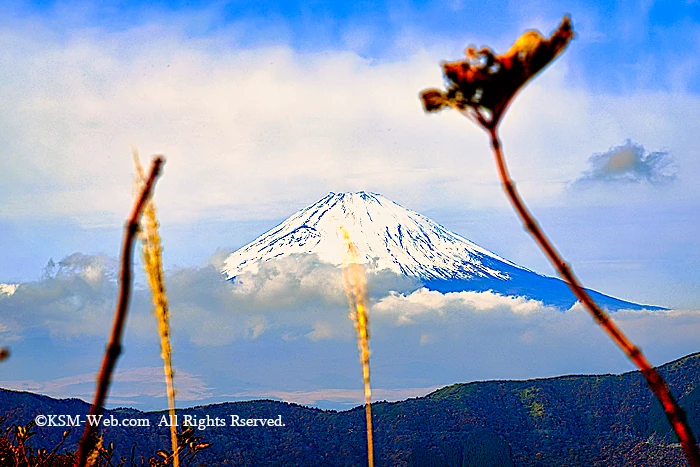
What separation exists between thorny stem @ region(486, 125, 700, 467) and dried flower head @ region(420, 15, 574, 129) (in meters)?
0.07

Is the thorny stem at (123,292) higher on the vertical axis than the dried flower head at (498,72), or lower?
lower

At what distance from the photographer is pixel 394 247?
10862cm

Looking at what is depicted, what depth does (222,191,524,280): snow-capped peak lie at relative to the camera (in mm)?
106250

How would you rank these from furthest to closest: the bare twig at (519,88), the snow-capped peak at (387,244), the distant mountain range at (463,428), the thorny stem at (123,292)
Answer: the snow-capped peak at (387,244)
the distant mountain range at (463,428)
the bare twig at (519,88)
the thorny stem at (123,292)

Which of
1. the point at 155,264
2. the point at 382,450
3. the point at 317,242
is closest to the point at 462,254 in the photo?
the point at 317,242

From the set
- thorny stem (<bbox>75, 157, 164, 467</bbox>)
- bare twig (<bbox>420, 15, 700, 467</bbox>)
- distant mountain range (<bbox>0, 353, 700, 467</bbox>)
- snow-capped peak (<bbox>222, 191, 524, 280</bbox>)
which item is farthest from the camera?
snow-capped peak (<bbox>222, 191, 524, 280</bbox>)

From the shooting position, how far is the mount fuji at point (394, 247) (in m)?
106

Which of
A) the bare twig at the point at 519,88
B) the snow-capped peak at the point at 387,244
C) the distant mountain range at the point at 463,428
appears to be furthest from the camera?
the snow-capped peak at the point at 387,244

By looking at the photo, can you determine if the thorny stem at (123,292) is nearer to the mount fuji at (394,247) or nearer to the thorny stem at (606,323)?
the thorny stem at (606,323)

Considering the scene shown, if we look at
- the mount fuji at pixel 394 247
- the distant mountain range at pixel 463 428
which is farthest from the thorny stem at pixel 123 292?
the mount fuji at pixel 394 247

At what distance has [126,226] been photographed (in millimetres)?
1422

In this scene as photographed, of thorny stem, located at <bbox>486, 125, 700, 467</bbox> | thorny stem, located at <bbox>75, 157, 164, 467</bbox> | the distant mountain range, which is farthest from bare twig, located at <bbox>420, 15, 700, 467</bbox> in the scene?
the distant mountain range

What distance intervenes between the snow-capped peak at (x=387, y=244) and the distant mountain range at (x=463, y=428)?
4438cm

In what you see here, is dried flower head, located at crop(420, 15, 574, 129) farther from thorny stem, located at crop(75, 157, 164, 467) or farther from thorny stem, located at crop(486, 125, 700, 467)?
thorny stem, located at crop(75, 157, 164, 467)
